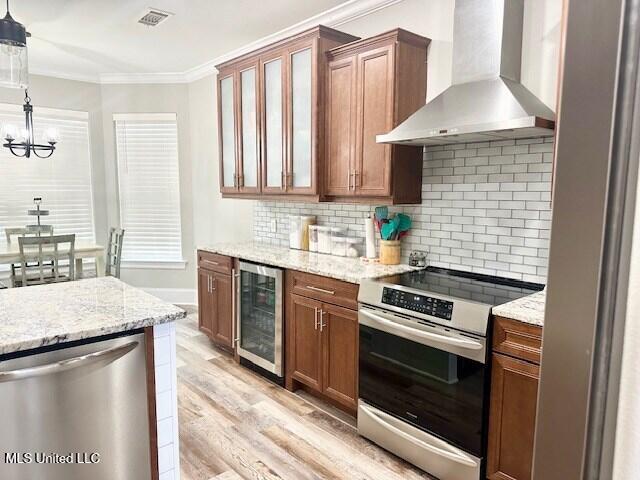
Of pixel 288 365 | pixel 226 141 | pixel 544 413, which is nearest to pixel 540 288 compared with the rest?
pixel 288 365

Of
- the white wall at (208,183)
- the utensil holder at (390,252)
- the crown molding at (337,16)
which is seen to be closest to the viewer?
the utensil holder at (390,252)

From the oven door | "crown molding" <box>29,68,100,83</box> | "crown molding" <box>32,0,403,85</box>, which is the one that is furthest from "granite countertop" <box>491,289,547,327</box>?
"crown molding" <box>29,68,100,83</box>

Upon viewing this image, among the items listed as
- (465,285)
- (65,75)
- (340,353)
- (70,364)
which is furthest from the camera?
(65,75)

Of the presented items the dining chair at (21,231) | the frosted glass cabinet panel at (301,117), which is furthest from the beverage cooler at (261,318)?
the dining chair at (21,231)

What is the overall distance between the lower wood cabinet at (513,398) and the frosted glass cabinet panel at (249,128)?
248cm

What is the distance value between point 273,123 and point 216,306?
1652 millimetres

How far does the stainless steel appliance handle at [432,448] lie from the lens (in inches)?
83.5

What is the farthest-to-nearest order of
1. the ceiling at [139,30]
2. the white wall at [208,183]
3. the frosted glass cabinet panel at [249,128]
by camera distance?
the white wall at [208,183] → the frosted glass cabinet panel at [249,128] → the ceiling at [139,30]

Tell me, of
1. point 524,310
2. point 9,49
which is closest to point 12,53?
point 9,49

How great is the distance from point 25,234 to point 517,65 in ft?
16.1

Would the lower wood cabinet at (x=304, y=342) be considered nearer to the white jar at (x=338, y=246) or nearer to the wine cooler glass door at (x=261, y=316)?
the wine cooler glass door at (x=261, y=316)

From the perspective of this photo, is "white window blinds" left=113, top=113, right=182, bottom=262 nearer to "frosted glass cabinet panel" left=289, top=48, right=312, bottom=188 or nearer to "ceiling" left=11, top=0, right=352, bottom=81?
"ceiling" left=11, top=0, right=352, bottom=81

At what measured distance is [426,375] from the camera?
88.7 inches

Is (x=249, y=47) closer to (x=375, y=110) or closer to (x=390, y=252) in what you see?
(x=375, y=110)
